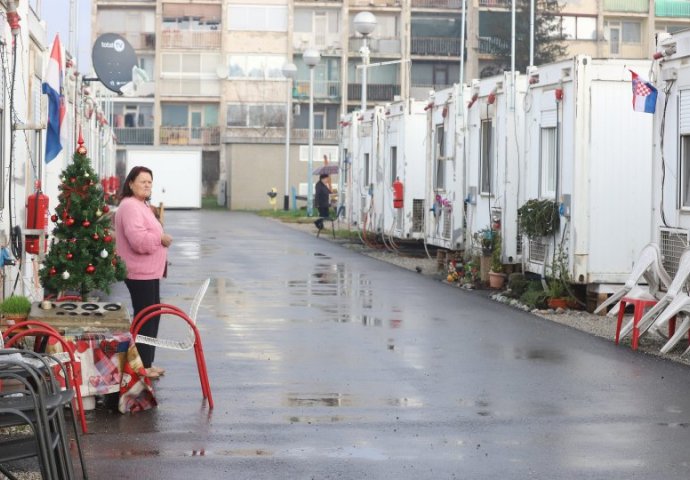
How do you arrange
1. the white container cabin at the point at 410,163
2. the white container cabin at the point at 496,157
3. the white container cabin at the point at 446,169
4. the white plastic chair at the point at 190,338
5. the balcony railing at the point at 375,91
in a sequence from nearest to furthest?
the white plastic chair at the point at 190,338 < the white container cabin at the point at 496,157 < the white container cabin at the point at 446,169 < the white container cabin at the point at 410,163 < the balcony railing at the point at 375,91

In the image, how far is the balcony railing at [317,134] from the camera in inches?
3055

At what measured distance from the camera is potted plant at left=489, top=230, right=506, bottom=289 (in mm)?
21656

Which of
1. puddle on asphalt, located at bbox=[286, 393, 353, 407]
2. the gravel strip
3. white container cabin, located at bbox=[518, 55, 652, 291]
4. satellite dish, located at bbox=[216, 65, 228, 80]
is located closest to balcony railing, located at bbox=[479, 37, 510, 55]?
satellite dish, located at bbox=[216, 65, 228, 80]

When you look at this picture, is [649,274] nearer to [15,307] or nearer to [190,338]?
[190,338]

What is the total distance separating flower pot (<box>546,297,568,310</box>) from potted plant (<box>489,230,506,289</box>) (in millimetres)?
3057

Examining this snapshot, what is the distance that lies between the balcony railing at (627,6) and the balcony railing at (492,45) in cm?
620

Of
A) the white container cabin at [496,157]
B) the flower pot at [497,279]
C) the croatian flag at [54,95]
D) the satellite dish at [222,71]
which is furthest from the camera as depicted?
the satellite dish at [222,71]

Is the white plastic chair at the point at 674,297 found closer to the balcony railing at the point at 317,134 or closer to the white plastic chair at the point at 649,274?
the white plastic chair at the point at 649,274

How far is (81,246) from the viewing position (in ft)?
43.1

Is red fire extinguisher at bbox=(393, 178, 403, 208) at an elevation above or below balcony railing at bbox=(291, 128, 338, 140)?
below

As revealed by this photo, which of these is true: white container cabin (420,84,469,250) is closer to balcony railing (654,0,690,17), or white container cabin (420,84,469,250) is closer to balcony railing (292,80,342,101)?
balcony railing (292,80,342,101)

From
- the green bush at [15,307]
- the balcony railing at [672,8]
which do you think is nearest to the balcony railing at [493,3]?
A: the balcony railing at [672,8]

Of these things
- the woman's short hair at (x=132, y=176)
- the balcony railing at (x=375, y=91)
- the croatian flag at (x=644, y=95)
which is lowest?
the woman's short hair at (x=132, y=176)

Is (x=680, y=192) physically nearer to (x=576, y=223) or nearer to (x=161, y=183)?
(x=576, y=223)
